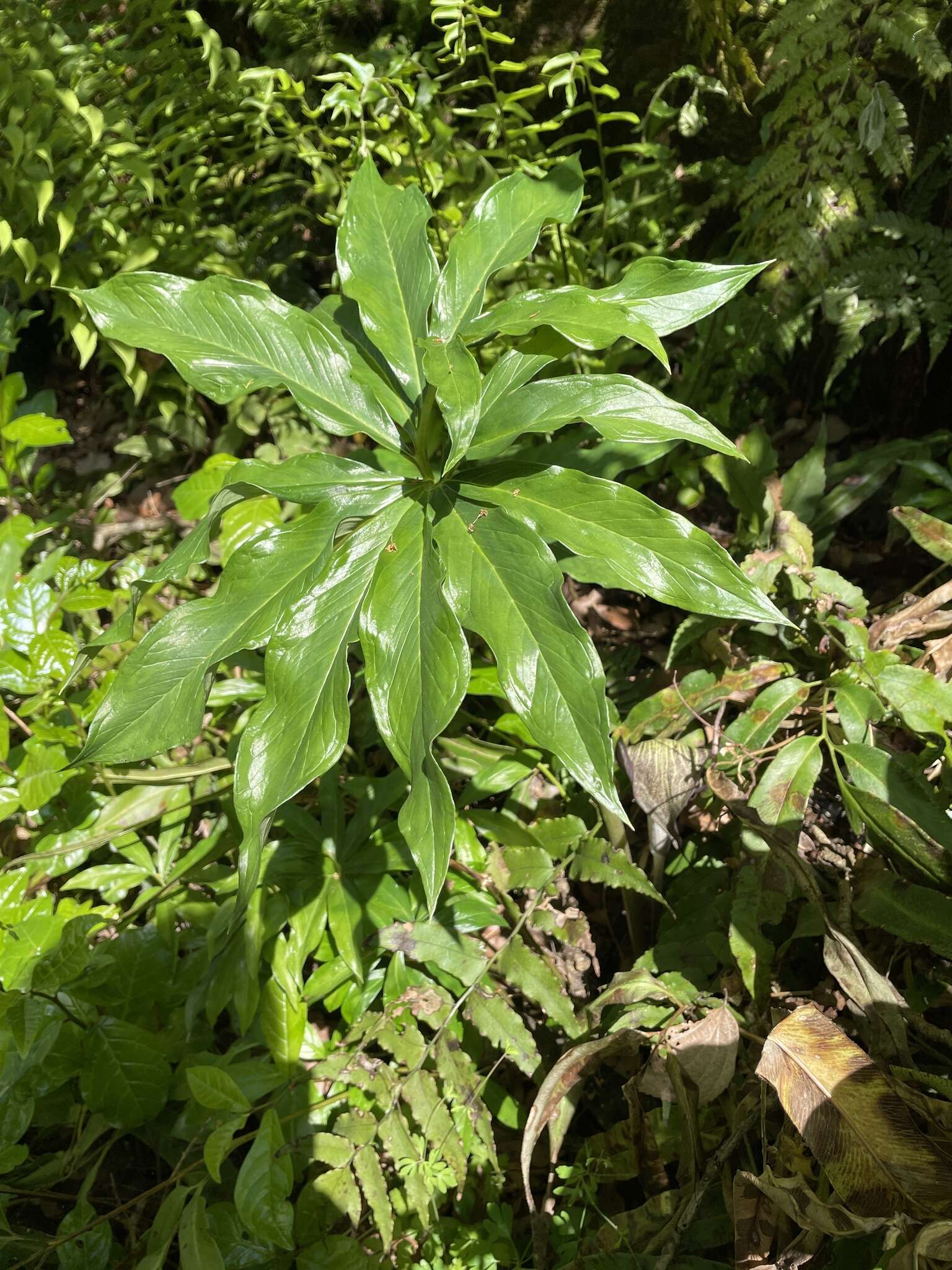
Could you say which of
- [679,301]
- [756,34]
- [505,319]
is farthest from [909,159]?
[505,319]

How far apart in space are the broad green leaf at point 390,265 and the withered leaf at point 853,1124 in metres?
1.26

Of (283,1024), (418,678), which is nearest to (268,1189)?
(283,1024)

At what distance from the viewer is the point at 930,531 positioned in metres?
1.88

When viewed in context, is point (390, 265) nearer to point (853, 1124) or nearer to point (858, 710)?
point (858, 710)

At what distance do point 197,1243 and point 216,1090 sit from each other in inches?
8.6

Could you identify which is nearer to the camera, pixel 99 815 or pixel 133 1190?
pixel 133 1190

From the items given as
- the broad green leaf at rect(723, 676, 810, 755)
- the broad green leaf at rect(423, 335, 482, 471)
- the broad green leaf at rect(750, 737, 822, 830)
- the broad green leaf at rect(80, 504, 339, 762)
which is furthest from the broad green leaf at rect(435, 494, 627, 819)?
the broad green leaf at rect(723, 676, 810, 755)

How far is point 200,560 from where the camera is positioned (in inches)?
57.1

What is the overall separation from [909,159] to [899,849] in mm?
1620

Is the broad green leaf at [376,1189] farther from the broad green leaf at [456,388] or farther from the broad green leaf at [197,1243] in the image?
the broad green leaf at [456,388]

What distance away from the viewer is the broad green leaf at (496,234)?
1562 mm

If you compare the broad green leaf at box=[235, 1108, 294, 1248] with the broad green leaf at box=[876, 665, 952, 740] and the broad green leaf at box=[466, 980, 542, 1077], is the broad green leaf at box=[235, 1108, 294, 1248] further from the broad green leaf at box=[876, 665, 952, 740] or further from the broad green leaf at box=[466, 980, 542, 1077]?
the broad green leaf at box=[876, 665, 952, 740]

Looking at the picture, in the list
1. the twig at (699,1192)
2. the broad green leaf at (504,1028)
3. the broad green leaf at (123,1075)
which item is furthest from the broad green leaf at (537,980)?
the broad green leaf at (123,1075)

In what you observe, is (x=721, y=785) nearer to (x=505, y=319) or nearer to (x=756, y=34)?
(x=505, y=319)
